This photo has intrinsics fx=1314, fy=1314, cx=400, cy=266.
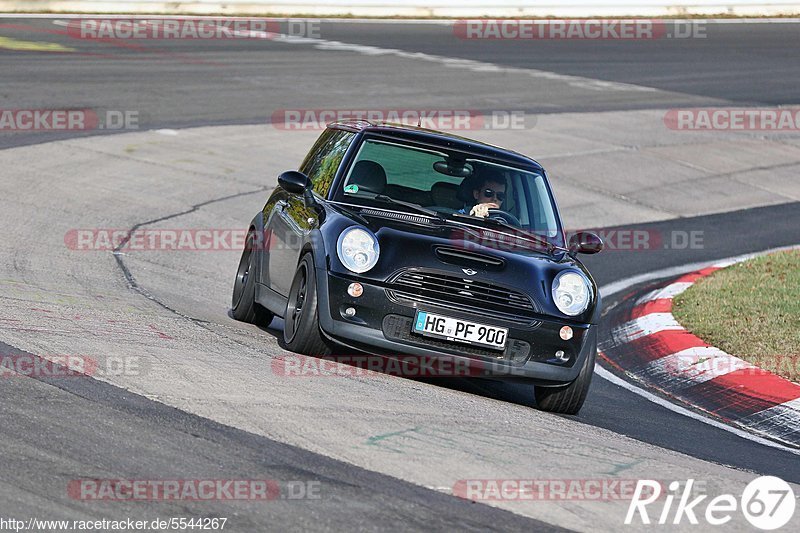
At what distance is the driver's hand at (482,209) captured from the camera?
828 centimetres


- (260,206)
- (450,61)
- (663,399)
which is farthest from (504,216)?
(450,61)

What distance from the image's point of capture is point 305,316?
7430 mm

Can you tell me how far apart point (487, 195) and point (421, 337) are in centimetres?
155

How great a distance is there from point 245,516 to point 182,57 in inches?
757

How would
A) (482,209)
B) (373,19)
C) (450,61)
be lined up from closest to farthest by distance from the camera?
(482,209) < (450,61) < (373,19)

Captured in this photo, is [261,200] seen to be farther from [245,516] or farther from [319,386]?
[245,516]

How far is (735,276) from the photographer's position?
12.1 metres

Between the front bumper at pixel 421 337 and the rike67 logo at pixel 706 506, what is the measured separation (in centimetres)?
169

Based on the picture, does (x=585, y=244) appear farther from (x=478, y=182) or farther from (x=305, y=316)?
(x=305, y=316)

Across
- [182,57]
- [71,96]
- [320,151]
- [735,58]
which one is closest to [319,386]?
[320,151]

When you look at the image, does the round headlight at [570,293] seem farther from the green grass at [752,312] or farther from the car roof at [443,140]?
the green grass at [752,312]

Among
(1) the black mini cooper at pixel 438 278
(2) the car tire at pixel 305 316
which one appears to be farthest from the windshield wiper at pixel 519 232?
(2) the car tire at pixel 305 316

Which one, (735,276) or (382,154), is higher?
(382,154)

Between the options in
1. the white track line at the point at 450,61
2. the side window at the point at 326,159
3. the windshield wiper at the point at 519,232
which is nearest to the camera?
the windshield wiper at the point at 519,232
